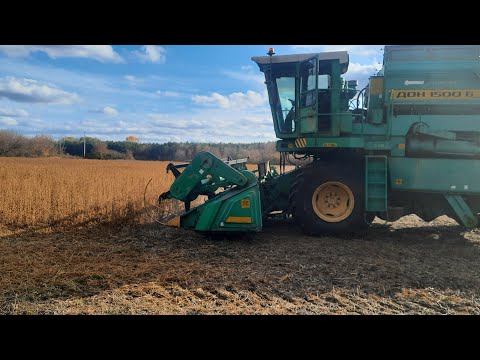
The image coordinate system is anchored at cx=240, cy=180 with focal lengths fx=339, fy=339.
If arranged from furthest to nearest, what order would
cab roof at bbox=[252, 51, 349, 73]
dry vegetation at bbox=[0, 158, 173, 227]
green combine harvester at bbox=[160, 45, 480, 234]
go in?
dry vegetation at bbox=[0, 158, 173, 227]
cab roof at bbox=[252, 51, 349, 73]
green combine harvester at bbox=[160, 45, 480, 234]

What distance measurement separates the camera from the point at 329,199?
593cm

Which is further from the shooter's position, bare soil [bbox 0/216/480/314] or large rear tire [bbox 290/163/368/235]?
large rear tire [bbox 290/163/368/235]

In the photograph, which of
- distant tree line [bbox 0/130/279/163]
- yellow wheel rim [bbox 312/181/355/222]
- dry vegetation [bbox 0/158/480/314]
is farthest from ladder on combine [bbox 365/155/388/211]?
distant tree line [bbox 0/130/279/163]

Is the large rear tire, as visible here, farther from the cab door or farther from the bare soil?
the cab door

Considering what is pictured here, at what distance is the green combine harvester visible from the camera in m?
5.55

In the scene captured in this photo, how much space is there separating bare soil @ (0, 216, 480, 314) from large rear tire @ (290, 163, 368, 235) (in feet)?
0.79

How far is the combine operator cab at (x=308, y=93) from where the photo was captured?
19.3 feet

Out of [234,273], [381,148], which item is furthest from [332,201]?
[234,273]

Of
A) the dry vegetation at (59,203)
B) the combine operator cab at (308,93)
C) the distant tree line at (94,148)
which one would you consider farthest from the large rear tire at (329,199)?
the distant tree line at (94,148)

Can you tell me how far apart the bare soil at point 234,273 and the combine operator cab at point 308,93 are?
195cm

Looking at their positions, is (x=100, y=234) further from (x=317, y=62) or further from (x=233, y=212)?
(x=317, y=62)

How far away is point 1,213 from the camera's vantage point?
682cm

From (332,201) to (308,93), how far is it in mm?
1965

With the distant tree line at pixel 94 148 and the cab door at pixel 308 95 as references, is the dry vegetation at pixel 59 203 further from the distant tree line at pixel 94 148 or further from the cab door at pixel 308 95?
the distant tree line at pixel 94 148
